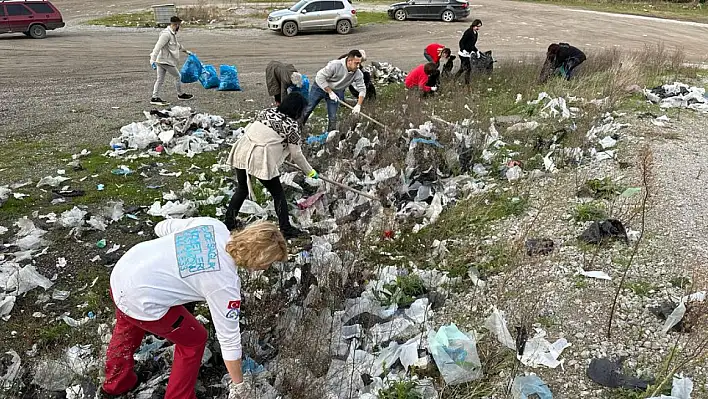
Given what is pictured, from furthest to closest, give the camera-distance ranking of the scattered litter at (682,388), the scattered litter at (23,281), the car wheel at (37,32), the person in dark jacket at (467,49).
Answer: the car wheel at (37,32), the person in dark jacket at (467,49), the scattered litter at (23,281), the scattered litter at (682,388)

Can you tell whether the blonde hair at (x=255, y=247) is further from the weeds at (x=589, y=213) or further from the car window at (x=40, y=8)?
the car window at (x=40, y=8)

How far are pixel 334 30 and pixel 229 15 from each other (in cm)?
544

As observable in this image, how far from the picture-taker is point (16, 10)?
50.0 ft

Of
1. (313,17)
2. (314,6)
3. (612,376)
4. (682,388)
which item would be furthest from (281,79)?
(314,6)

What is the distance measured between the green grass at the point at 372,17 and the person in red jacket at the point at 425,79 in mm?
10726

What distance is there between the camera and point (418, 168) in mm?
5789

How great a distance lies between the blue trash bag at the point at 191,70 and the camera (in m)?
9.73

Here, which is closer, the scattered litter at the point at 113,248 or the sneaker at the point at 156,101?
the scattered litter at the point at 113,248

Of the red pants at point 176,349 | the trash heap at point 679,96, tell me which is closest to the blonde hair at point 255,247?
the red pants at point 176,349

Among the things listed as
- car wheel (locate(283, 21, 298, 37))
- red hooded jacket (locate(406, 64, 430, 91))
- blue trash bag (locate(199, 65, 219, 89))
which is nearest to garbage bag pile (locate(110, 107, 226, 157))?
Answer: blue trash bag (locate(199, 65, 219, 89))

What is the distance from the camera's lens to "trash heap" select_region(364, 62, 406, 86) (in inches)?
426

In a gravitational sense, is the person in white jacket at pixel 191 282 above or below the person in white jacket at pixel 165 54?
below

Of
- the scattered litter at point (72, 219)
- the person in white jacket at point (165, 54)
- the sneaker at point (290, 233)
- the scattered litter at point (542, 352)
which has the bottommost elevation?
the scattered litter at point (542, 352)

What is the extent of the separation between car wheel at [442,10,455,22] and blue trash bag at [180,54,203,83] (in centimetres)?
1190
